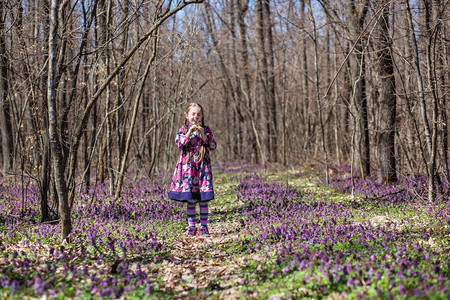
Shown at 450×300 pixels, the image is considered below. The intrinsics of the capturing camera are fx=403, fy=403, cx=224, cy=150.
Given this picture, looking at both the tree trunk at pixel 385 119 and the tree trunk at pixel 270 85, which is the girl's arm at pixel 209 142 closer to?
the tree trunk at pixel 385 119

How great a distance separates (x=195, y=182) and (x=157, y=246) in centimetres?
168

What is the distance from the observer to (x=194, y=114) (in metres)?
7.10

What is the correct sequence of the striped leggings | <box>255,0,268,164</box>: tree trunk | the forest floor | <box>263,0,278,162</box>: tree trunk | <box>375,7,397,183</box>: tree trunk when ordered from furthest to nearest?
<box>255,0,268,164</box>: tree trunk < <box>263,0,278,162</box>: tree trunk < <box>375,7,397,183</box>: tree trunk < the striped leggings < the forest floor

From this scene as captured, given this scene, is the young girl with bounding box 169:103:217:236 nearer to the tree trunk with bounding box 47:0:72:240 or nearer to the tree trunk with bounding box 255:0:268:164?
the tree trunk with bounding box 47:0:72:240

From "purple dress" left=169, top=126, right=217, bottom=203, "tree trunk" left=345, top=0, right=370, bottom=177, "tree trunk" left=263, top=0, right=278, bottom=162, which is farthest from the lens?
"tree trunk" left=263, top=0, right=278, bottom=162

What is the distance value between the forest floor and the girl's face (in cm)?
206

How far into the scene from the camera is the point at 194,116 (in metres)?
7.09

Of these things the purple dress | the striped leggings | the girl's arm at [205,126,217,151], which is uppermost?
the girl's arm at [205,126,217,151]

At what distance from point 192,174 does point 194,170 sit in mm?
92

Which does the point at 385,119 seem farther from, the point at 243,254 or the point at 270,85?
the point at 270,85

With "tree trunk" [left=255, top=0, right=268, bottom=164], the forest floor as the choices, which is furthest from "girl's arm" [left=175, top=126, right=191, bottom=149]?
"tree trunk" [left=255, top=0, right=268, bottom=164]

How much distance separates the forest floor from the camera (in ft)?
12.8

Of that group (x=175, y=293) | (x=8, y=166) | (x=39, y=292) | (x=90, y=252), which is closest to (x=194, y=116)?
(x=90, y=252)

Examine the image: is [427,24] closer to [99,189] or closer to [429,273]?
[429,273]
